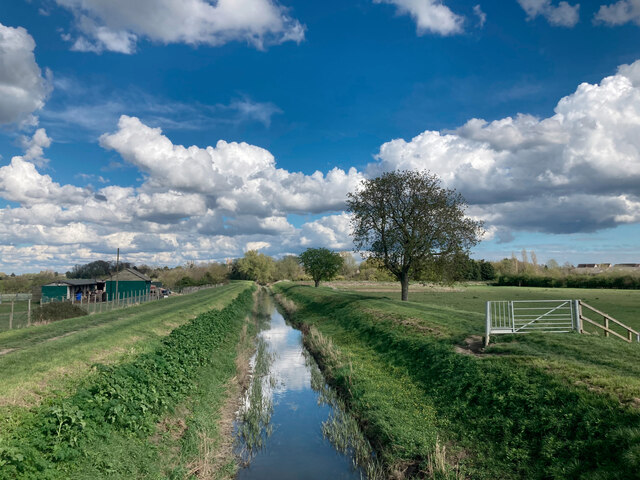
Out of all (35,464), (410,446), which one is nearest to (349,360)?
(410,446)

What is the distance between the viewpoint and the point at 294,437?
43.6 feet

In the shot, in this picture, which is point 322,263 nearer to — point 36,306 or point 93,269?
point 36,306

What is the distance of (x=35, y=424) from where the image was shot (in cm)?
834

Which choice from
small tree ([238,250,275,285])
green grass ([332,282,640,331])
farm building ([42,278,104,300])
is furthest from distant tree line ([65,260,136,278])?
green grass ([332,282,640,331])

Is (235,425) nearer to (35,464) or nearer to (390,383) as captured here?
(390,383)

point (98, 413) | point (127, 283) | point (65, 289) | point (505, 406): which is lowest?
point (65, 289)

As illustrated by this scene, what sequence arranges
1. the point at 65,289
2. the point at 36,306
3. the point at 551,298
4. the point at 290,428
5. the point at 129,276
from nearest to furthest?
the point at 290,428
the point at 36,306
the point at 551,298
the point at 65,289
the point at 129,276

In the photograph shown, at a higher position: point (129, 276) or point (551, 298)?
point (129, 276)

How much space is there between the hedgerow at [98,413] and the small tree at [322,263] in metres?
79.9

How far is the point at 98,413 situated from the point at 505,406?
418 inches

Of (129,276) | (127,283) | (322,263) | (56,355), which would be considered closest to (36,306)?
(56,355)

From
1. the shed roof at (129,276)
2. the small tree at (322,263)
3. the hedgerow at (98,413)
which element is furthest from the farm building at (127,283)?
the hedgerow at (98,413)

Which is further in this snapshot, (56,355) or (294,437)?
(56,355)

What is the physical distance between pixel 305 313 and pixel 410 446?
34.2 meters
